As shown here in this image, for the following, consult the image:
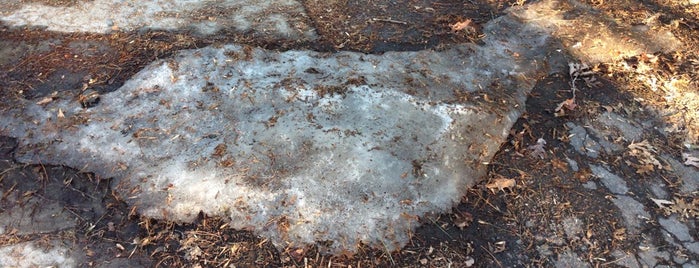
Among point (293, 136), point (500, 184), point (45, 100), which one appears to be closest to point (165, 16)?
point (45, 100)

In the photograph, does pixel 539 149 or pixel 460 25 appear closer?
pixel 539 149

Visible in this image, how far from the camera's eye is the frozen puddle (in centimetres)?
308

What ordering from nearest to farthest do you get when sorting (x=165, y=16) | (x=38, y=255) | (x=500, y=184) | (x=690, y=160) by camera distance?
(x=38, y=255)
(x=500, y=184)
(x=690, y=160)
(x=165, y=16)

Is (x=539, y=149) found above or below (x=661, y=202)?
above

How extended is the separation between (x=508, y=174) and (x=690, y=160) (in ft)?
5.20

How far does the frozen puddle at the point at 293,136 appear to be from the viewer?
308cm

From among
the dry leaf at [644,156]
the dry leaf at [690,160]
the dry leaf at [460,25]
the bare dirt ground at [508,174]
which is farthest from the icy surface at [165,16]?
the dry leaf at [690,160]

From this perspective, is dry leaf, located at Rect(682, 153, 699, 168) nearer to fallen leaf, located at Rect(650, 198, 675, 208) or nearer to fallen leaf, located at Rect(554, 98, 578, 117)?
fallen leaf, located at Rect(650, 198, 675, 208)

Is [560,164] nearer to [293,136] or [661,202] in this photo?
[661,202]

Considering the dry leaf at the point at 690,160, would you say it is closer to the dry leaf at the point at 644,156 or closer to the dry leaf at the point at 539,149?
the dry leaf at the point at 644,156

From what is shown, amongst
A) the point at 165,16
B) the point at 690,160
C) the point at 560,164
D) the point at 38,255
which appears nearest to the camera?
the point at 38,255

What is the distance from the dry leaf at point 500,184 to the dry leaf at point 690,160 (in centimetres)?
155

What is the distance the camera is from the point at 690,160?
369 centimetres

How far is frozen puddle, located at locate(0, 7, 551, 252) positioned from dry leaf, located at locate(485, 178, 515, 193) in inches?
4.4
